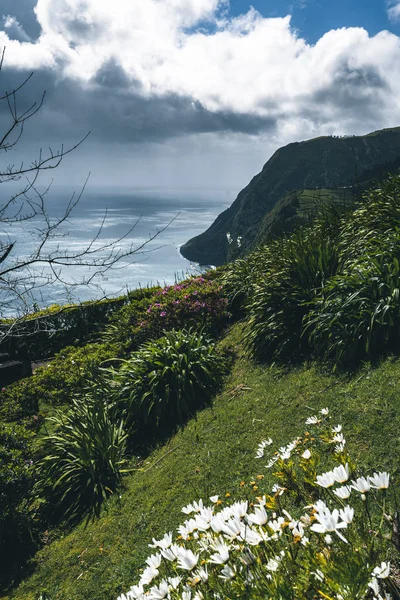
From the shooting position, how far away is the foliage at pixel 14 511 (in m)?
4.41

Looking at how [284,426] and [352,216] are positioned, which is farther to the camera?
[352,216]

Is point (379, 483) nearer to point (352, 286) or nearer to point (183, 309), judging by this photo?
point (352, 286)

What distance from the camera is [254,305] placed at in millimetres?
7172

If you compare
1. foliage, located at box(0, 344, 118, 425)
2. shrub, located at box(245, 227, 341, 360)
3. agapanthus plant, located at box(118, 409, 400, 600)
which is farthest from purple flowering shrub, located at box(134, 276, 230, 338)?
agapanthus plant, located at box(118, 409, 400, 600)

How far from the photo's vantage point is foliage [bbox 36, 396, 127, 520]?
194 inches

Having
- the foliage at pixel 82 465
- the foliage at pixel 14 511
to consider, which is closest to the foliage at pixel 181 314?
the foliage at pixel 82 465

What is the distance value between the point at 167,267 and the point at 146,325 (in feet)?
359

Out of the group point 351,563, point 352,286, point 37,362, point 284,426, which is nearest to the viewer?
point 351,563

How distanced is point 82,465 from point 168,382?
5.57 feet

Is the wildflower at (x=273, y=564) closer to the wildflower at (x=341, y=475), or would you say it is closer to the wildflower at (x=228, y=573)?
the wildflower at (x=228, y=573)

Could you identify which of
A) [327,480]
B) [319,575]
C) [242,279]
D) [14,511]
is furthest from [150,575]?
[242,279]

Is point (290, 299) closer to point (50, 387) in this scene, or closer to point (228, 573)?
point (50, 387)

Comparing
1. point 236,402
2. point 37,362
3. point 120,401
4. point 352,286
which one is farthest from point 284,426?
point 37,362

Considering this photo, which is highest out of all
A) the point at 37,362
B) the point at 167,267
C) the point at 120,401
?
the point at 120,401
